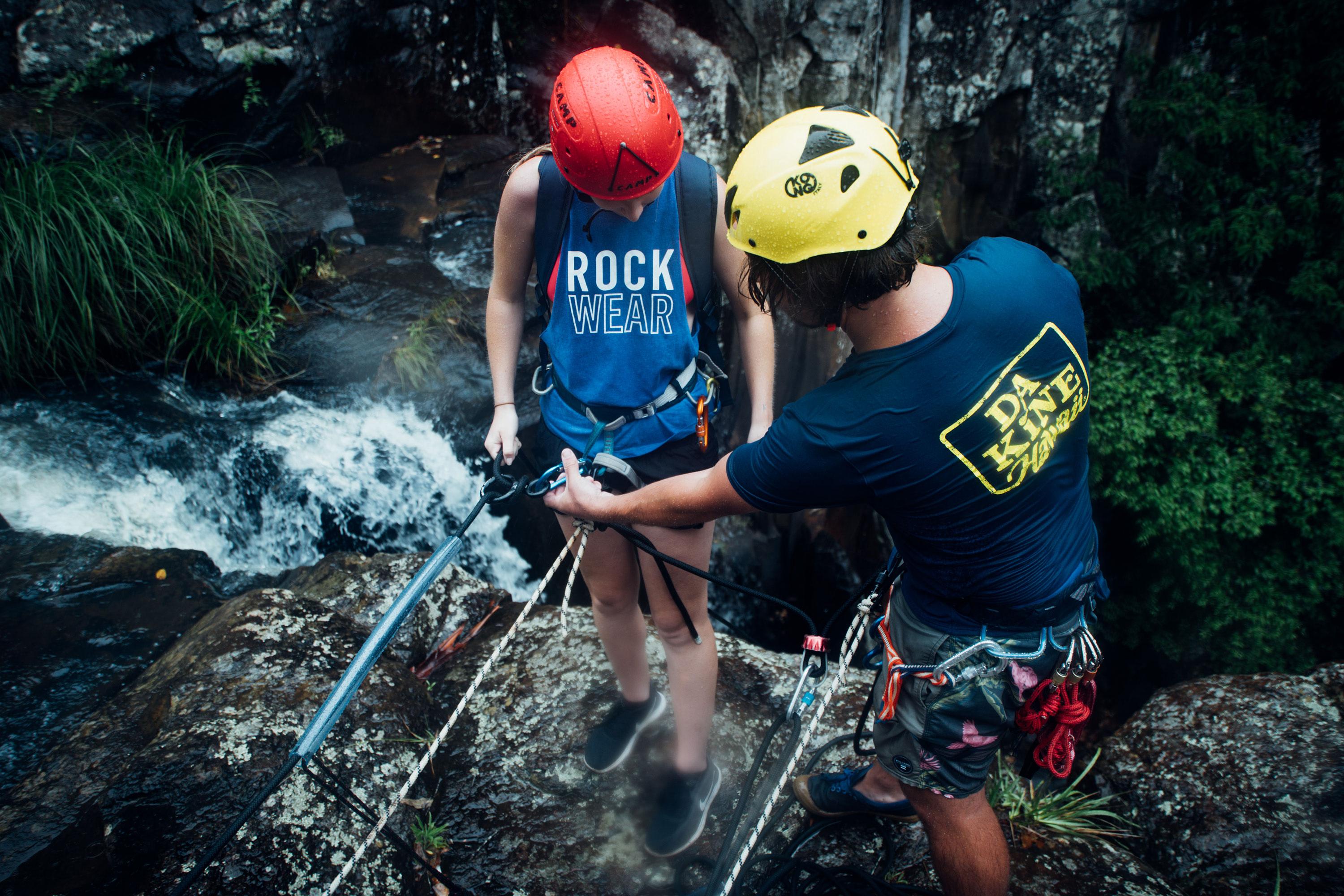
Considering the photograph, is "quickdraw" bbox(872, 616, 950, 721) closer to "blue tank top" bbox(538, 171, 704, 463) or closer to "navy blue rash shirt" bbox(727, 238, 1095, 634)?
"navy blue rash shirt" bbox(727, 238, 1095, 634)

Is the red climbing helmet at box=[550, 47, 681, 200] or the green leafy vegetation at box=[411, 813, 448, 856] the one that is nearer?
the red climbing helmet at box=[550, 47, 681, 200]

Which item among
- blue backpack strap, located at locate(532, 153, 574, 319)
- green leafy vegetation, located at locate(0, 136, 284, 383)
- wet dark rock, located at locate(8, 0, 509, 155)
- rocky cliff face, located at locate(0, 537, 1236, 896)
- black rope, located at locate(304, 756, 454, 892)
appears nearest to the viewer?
black rope, located at locate(304, 756, 454, 892)

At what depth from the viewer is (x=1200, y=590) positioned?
4.21 metres

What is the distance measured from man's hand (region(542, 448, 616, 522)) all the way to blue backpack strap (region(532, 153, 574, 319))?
0.45 m

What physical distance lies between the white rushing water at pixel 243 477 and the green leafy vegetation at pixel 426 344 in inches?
8.2

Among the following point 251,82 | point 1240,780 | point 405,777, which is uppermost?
point 251,82

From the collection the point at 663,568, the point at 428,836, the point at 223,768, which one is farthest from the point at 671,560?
the point at 223,768

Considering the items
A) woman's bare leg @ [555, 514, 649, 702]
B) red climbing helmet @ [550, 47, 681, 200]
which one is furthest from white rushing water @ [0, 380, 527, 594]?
red climbing helmet @ [550, 47, 681, 200]

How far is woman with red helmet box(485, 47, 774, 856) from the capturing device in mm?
1548

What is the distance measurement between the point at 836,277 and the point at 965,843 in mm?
1287

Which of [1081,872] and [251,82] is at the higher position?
[251,82]

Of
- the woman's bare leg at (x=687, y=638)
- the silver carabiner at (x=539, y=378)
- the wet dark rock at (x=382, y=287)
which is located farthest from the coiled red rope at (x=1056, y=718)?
the wet dark rock at (x=382, y=287)

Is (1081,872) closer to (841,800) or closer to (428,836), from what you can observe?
(841,800)

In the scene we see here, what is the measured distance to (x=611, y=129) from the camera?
4.93ft
